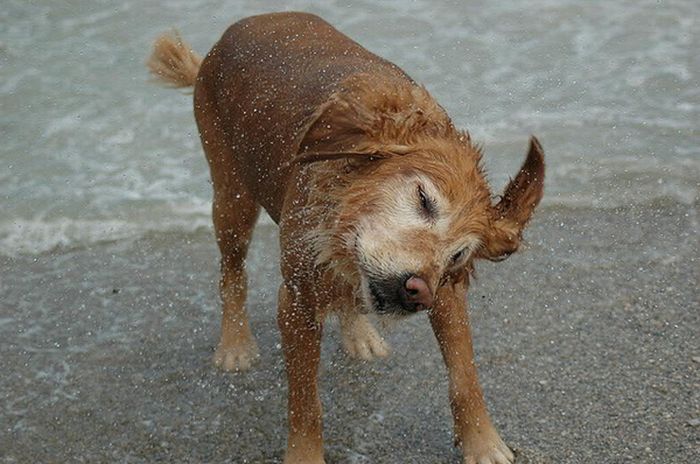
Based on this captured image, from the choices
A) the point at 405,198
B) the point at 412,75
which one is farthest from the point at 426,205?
the point at 412,75

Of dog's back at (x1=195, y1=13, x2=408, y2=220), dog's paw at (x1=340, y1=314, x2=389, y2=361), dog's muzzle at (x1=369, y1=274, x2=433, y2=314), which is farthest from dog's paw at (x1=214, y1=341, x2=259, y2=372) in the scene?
dog's muzzle at (x1=369, y1=274, x2=433, y2=314)

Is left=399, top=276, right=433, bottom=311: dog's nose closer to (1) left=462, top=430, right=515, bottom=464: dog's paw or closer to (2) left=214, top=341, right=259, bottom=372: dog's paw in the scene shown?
(1) left=462, top=430, right=515, bottom=464: dog's paw

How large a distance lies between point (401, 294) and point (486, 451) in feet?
4.11

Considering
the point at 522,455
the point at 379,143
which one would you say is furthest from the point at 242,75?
the point at 522,455

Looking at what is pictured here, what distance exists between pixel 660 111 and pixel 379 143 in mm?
4098

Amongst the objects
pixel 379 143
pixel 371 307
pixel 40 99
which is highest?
pixel 379 143

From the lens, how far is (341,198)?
363 centimetres

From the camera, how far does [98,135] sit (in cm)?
738

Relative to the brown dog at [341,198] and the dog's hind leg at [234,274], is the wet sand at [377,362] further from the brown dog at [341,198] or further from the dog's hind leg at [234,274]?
the brown dog at [341,198]

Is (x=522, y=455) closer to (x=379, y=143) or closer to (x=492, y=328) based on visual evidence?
(x=492, y=328)

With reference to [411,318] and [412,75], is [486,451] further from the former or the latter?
[412,75]

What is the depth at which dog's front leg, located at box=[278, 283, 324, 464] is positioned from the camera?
4.13 m

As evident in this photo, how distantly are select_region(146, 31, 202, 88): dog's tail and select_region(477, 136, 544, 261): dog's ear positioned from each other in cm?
238

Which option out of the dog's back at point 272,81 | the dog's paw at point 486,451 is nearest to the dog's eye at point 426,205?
the dog's back at point 272,81
